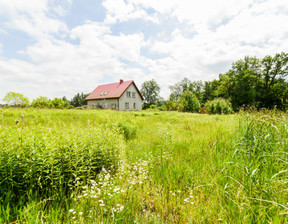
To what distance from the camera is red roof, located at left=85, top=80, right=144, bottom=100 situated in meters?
33.6

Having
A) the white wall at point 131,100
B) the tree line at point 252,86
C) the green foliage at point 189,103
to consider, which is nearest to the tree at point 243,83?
the tree line at point 252,86

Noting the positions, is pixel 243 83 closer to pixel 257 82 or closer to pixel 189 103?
pixel 257 82

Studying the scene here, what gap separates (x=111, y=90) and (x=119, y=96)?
19.1ft

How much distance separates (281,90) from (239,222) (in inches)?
2003

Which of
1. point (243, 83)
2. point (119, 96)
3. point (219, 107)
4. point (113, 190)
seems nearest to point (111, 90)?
point (119, 96)

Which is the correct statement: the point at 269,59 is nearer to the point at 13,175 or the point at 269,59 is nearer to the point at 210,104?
the point at 210,104

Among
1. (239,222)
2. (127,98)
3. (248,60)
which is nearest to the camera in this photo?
(239,222)

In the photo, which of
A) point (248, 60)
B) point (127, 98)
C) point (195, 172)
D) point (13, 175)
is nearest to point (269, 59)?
point (248, 60)

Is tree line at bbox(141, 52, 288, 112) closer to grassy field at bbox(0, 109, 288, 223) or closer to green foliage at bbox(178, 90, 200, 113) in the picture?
green foliage at bbox(178, 90, 200, 113)

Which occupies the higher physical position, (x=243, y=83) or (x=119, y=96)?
(x=243, y=83)

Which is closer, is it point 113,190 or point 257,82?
point 113,190

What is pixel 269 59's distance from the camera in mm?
37688

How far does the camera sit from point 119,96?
32.1 metres

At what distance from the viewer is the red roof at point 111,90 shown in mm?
33619
